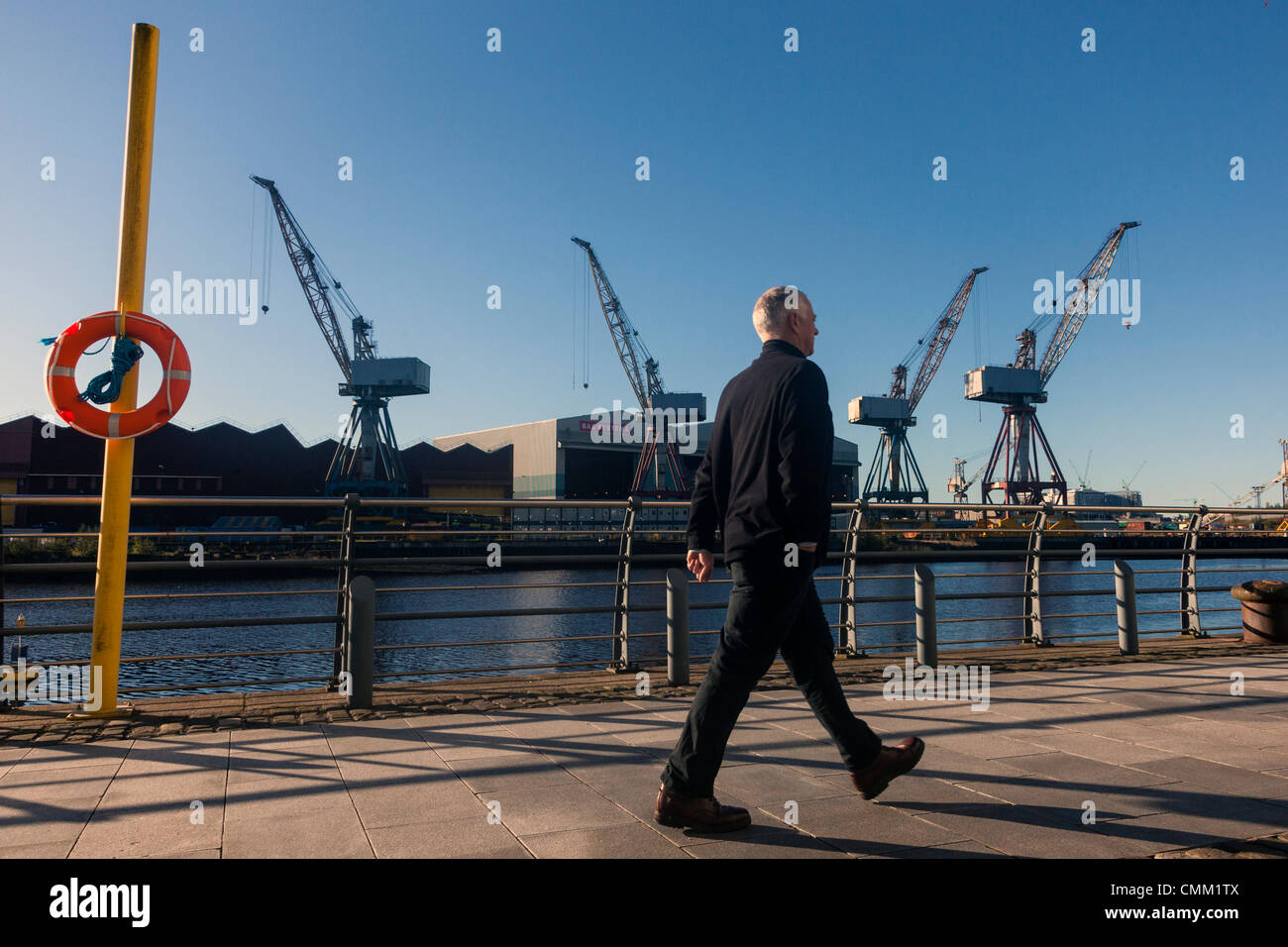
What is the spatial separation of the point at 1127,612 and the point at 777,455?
5.65 m

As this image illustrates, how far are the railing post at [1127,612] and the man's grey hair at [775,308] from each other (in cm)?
537

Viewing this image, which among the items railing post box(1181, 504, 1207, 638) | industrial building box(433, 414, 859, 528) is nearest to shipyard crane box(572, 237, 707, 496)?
industrial building box(433, 414, 859, 528)

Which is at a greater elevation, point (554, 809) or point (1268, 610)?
point (1268, 610)

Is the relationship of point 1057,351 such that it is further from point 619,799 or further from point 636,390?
point 619,799

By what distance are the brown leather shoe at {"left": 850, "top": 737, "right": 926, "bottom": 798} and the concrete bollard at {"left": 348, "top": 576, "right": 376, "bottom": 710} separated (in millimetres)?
2928

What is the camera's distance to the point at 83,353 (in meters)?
4.51

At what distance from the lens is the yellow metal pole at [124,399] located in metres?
4.63

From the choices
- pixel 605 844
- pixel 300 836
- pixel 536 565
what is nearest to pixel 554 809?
pixel 605 844

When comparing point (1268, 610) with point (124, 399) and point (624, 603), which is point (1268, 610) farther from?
point (124, 399)

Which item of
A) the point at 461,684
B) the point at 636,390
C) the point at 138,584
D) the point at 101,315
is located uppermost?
the point at 636,390

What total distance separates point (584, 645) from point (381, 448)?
4783cm

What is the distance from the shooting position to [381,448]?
64.4m

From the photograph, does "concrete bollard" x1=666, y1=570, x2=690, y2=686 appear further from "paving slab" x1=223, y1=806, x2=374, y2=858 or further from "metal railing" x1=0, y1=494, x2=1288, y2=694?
"paving slab" x1=223, y1=806, x2=374, y2=858
